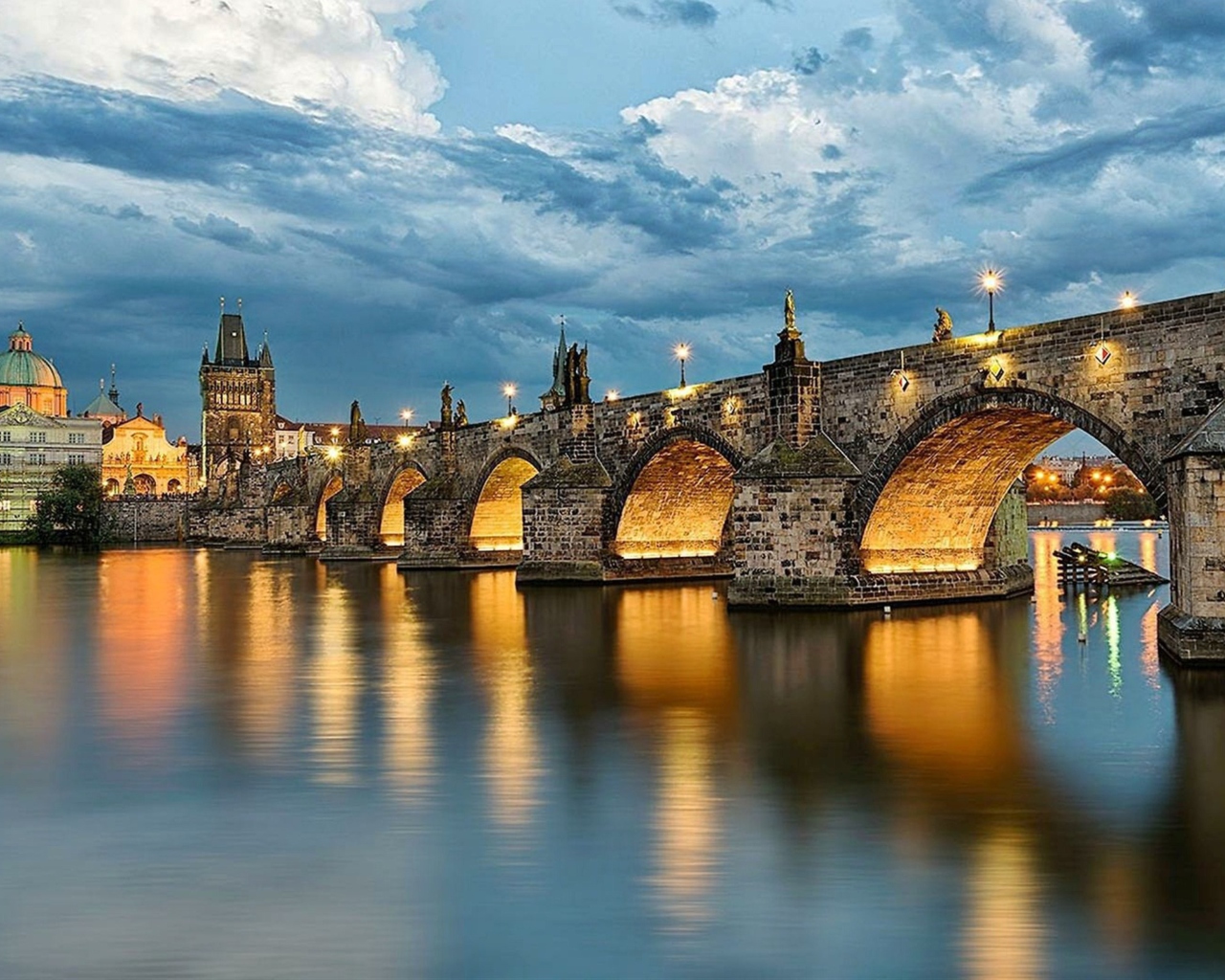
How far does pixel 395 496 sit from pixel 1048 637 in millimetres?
43050

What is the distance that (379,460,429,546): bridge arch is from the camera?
56031 millimetres

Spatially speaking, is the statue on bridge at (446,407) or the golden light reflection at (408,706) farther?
the statue on bridge at (446,407)

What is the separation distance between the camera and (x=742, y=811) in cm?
960

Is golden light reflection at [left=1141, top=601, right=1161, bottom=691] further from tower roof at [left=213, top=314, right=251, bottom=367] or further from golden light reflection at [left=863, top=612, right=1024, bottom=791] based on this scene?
tower roof at [left=213, top=314, right=251, bottom=367]

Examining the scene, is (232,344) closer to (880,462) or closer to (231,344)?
(231,344)

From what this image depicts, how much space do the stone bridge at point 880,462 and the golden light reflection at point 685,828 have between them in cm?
863

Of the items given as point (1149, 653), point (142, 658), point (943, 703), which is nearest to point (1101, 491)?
point (1149, 653)

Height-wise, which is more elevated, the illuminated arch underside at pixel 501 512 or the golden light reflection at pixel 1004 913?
the illuminated arch underside at pixel 501 512

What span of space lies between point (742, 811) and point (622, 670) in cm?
869

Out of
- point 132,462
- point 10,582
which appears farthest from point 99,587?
point 132,462

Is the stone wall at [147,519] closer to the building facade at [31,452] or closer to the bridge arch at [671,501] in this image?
the building facade at [31,452]

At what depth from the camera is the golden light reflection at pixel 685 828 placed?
293 inches

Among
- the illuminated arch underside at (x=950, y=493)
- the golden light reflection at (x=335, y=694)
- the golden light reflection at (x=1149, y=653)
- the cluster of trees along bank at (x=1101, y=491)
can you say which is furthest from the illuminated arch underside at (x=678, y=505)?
the cluster of trees along bank at (x=1101, y=491)

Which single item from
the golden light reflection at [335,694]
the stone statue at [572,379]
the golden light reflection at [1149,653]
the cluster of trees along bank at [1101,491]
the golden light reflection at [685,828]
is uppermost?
the stone statue at [572,379]
